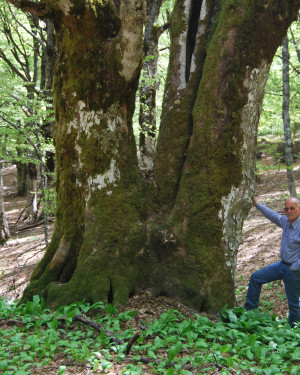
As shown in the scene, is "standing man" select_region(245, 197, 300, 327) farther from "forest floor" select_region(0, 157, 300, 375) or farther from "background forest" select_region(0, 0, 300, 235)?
"background forest" select_region(0, 0, 300, 235)

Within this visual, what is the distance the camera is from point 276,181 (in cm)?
1711

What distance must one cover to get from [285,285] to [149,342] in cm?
240

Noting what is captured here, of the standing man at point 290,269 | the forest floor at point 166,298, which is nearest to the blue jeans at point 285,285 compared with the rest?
the standing man at point 290,269

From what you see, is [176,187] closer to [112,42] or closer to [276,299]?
[112,42]

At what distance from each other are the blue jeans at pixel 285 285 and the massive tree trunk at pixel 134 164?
0.71m

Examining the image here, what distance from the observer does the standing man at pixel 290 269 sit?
4.31 metres

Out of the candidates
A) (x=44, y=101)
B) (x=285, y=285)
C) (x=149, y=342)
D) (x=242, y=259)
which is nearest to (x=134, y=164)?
(x=149, y=342)

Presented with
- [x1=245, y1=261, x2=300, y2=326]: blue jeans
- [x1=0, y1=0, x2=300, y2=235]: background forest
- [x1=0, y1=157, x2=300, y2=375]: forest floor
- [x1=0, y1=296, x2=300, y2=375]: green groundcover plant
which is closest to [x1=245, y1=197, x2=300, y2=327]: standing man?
[x1=245, y1=261, x2=300, y2=326]: blue jeans

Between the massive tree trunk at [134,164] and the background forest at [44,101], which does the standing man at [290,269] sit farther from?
the background forest at [44,101]

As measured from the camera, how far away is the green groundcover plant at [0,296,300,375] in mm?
2545

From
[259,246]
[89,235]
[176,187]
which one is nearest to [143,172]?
[176,187]

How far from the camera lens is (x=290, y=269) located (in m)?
4.23

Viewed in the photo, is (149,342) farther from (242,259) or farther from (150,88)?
(150,88)

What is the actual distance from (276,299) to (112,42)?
4861mm
